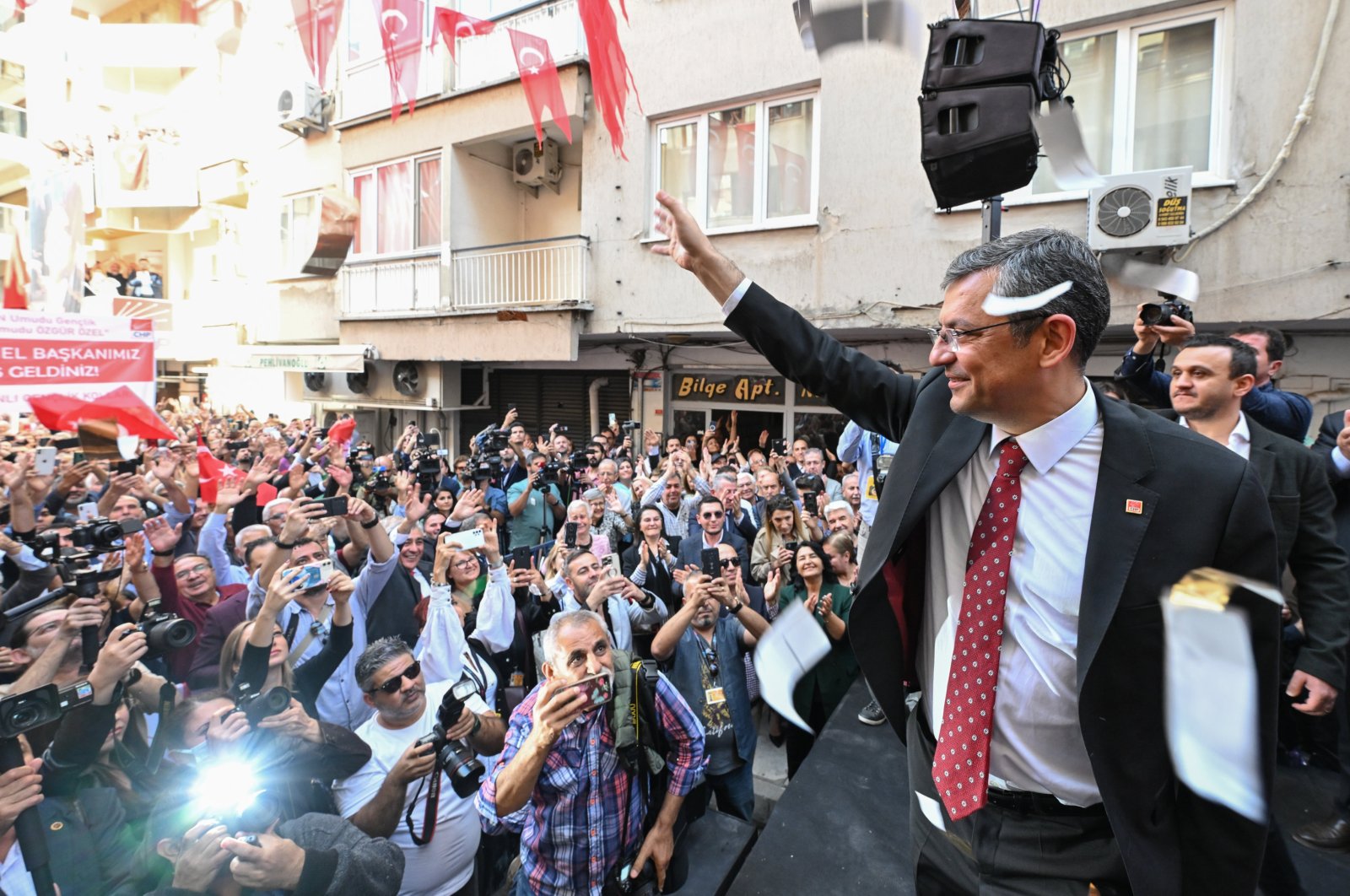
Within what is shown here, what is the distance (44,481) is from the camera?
5574 mm

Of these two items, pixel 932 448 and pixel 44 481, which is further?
pixel 44 481

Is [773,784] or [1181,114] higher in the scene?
[1181,114]

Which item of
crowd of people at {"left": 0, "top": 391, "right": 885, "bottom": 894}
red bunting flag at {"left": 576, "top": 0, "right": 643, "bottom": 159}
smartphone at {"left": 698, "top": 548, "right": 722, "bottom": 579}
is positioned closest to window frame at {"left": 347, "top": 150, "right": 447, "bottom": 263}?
red bunting flag at {"left": 576, "top": 0, "right": 643, "bottom": 159}

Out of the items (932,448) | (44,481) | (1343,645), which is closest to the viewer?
(932,448)

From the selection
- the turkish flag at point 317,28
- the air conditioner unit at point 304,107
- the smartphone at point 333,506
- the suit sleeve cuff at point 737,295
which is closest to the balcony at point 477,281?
the air conditioner unit at point 304,107

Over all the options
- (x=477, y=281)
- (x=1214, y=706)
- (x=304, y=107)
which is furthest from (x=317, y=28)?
(x=1214, y=706)

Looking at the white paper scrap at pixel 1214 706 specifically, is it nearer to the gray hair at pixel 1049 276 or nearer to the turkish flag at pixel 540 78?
the gray hair at pixel 1049 276

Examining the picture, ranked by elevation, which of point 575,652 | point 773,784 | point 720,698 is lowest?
point 773,784

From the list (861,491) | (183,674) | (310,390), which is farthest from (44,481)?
(310,390)

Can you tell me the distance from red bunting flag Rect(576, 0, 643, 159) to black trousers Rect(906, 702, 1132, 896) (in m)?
6.83

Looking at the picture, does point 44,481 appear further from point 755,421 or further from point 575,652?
point 755,421

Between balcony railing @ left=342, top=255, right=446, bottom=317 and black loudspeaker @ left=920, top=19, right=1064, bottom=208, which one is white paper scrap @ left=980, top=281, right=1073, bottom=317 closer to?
black loudspeaker @ left=920, top=19, right=1064, bottom=208

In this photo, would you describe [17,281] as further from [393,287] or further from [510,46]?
[510,46]

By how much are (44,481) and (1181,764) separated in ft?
24.5
